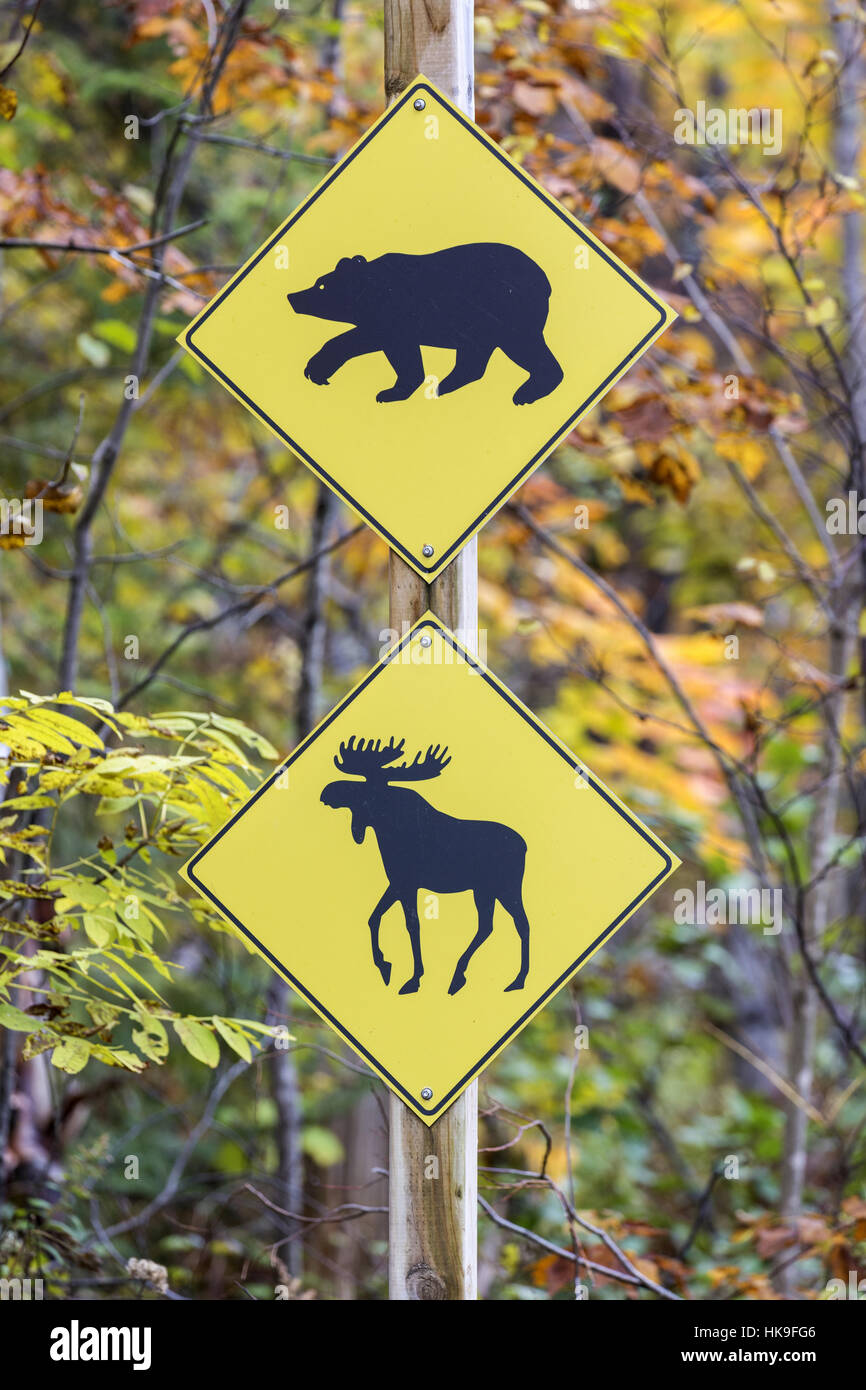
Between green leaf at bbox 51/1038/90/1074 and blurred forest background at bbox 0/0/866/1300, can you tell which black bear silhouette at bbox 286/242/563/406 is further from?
green leaf at bbox 51/1038/90/1074

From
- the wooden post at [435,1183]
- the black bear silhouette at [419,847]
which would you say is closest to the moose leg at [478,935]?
the black bear silhouette at [419,847]

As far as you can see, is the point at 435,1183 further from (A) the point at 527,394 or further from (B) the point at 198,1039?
(A) the point at 527,394

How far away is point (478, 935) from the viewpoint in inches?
76.0

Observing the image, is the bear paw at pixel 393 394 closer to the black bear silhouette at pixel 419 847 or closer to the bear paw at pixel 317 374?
the bear paw at pixel 317 374

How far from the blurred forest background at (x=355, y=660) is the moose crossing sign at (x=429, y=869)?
0.35 metres

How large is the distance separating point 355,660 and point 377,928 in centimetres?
644

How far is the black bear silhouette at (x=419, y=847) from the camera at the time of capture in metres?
1.93

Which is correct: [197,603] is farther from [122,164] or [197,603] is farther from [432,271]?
[432,271]

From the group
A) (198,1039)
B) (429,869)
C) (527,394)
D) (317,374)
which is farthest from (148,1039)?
(527,394)

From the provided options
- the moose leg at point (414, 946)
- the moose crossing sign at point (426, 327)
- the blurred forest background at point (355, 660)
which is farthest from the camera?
the blurred forest background at point (355, 660)

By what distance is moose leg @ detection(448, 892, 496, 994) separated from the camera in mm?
1925

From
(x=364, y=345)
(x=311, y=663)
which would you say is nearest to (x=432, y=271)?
(x=364, y=345)
